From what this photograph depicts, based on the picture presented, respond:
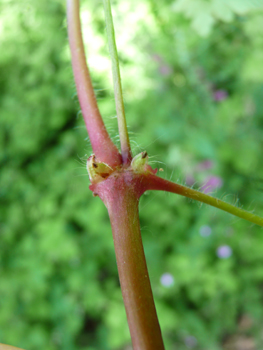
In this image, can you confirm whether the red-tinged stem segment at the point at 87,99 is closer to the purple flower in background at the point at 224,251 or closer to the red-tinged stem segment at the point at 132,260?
the red-tinged stem segment at the point at 132,260

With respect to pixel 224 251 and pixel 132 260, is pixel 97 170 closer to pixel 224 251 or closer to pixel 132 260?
pixel 132 260

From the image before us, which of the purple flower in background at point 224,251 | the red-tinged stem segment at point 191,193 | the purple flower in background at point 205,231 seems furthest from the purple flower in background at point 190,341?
the red-tinged stem segment at point 191,193

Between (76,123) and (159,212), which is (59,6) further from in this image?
(159,212)

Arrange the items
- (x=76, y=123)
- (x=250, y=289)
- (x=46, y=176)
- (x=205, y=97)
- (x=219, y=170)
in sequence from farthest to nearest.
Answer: (x=76, y=123) → (x=46, y=176) → (x=205, y=97) → (x=219, y=170) → (x=250, y=289)

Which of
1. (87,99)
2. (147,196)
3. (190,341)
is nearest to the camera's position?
(87,99)

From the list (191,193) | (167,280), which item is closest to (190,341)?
(167,280)

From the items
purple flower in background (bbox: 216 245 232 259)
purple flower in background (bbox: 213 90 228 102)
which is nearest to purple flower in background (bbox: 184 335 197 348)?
purple flower in background (bbox: 216 245 232 259)

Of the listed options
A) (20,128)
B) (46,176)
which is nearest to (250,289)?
(46,176)
